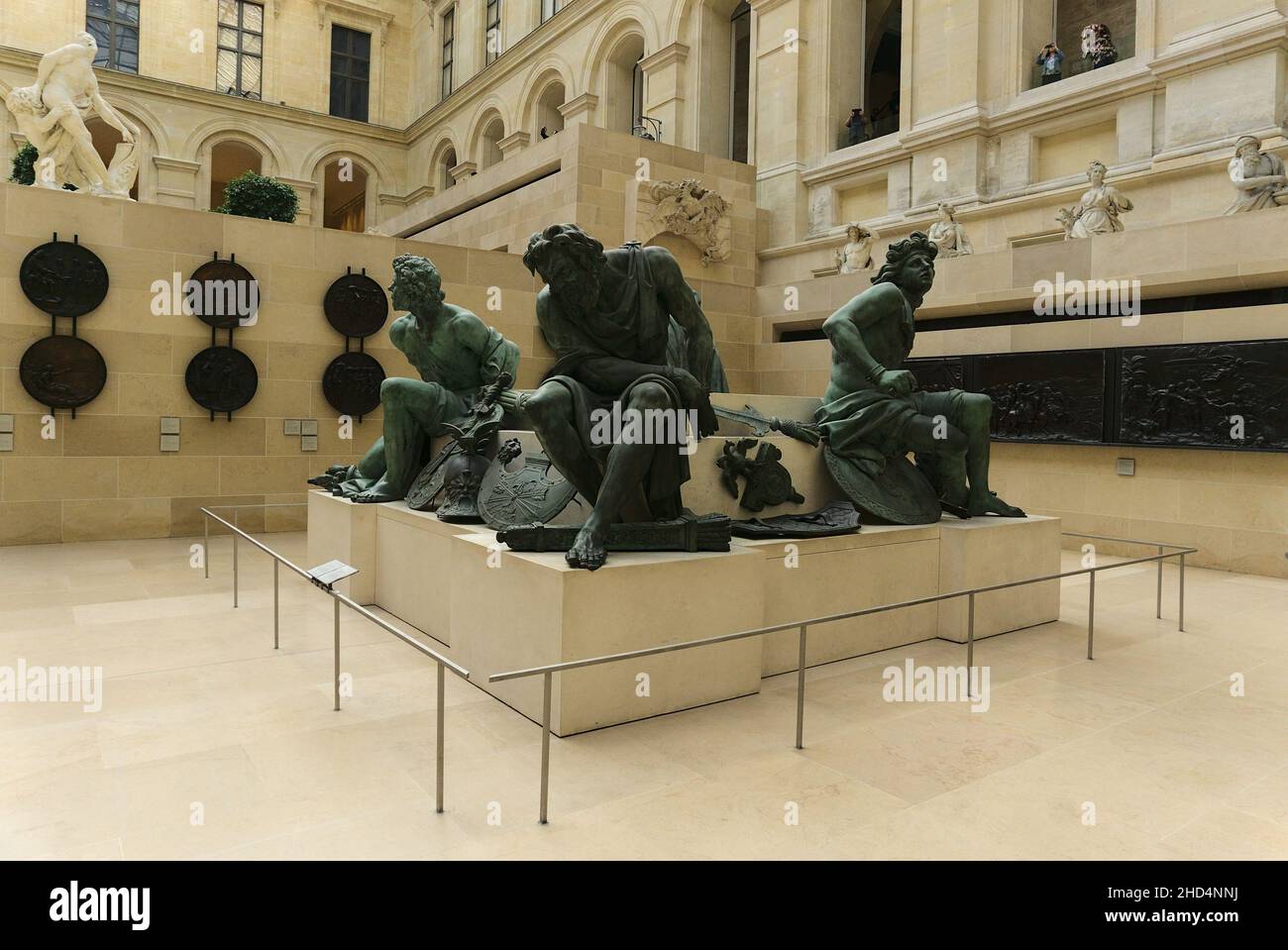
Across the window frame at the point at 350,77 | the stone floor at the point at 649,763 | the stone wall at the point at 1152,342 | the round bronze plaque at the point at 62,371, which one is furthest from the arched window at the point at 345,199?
the stone floor at the point at 649,763

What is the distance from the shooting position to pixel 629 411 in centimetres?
422

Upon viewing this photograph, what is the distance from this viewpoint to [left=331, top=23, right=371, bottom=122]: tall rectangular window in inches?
1184

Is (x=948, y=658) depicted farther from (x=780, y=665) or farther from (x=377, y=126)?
(x=377, y=126)

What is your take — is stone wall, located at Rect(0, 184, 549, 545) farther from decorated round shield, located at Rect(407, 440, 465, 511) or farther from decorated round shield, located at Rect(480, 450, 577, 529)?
decorated round shield, located at Rect(480, 450, 577, 529)

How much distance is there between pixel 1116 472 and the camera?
1002 cm

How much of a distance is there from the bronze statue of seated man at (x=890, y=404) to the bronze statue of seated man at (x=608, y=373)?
175 cm

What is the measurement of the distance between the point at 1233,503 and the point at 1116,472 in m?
1.24

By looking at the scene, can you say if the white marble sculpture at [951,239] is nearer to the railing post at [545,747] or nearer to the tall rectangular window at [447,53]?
the railing post at [545,747]

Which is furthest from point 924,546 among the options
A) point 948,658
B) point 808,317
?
point 808,317

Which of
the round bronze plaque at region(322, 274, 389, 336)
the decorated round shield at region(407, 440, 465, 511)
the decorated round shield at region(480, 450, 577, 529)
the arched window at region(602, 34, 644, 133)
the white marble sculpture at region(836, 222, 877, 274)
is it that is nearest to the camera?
the decorated round shield at region(480, 450, 577, 529)

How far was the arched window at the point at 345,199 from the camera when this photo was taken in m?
30.9

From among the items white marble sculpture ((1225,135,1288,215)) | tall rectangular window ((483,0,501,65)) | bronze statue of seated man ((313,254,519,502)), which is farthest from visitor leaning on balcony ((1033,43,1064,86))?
tall rectangular window ((483,0,501,65))

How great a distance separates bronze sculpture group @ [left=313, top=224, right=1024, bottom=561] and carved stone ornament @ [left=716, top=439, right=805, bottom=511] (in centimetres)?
1

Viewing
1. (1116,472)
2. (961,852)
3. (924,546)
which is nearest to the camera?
(961,852)
